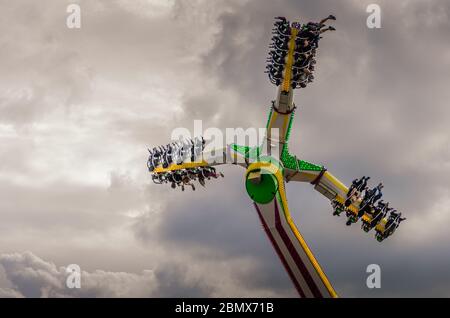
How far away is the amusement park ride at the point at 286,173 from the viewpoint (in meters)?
61.6

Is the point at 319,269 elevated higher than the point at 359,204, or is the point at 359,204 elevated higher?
the point at 359,204

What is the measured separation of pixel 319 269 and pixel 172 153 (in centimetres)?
1972

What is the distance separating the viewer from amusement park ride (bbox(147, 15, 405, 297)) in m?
61.6

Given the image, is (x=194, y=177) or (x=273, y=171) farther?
(x=194, y=177)

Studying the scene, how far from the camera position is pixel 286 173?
7081 centimetres

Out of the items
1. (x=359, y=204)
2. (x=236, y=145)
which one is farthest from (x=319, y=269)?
(x=236, y=145)

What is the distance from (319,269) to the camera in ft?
220
